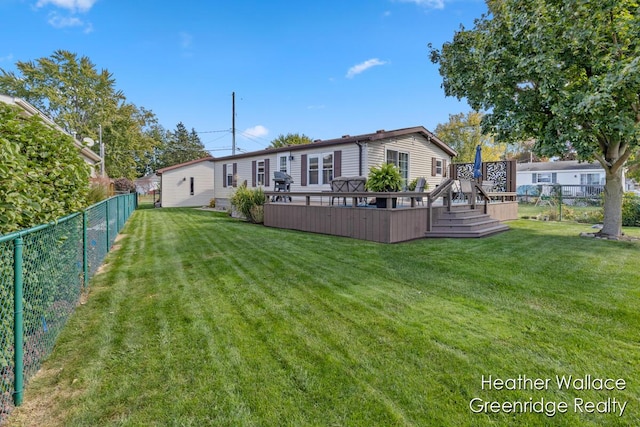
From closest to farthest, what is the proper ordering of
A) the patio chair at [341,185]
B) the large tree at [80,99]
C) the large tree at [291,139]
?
the patio chair at [341,185] → the large tree at [291,139] → the large tree at [80,99]

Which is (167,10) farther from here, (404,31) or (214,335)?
(214,335)

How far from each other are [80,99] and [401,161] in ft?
114

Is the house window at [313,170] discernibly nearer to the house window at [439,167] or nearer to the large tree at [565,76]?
the house window at [439,167]

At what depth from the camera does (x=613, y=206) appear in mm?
7520

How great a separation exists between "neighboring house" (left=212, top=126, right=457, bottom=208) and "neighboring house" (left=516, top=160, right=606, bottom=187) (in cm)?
1866

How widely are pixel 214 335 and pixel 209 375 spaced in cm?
61

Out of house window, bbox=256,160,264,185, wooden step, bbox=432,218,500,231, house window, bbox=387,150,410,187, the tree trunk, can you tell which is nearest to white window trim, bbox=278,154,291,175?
house window, bbox=256,160,264,185

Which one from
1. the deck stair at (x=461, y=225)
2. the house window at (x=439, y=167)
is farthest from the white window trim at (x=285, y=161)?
the deck stair at (x=461, y=225)

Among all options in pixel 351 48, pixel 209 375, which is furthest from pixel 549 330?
pixel 351 48

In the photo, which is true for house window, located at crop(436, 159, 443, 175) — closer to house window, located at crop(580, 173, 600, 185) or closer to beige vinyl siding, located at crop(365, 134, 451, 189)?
beige vinyl siding, located at crop(365, 134, 451, 189)

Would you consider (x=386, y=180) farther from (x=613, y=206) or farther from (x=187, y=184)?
(x=187, y=184)

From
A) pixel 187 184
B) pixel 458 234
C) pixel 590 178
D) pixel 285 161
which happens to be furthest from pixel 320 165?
pixel 590 178

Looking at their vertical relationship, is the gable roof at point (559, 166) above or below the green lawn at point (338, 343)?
above

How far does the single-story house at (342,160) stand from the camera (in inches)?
461
